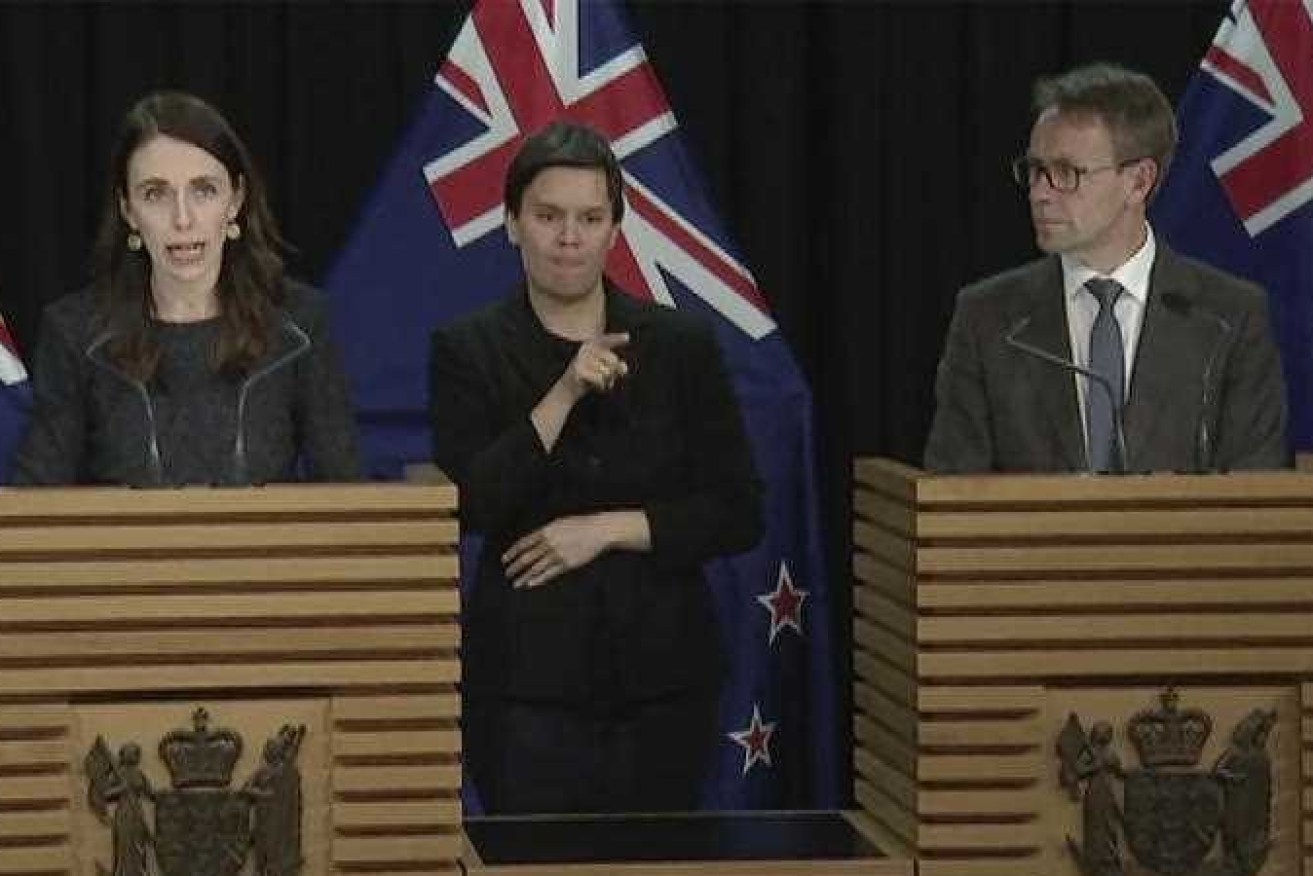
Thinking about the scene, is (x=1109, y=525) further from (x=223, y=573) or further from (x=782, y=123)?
(x=782, y=123)

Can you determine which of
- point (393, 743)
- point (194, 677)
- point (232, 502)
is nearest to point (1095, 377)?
point (393, 743)

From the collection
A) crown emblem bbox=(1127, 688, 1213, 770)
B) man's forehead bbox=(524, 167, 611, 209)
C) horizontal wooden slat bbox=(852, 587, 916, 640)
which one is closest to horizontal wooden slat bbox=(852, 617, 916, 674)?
horizontal wooden slat bbox=(852, 587, 916, 640)

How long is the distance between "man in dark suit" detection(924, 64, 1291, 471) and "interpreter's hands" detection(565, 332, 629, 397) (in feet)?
1.75

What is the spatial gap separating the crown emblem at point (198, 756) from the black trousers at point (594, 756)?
102 centimetres

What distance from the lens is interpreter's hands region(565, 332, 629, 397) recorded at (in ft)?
16.1

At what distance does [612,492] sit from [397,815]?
1.11 metres

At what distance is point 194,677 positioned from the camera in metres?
4.21

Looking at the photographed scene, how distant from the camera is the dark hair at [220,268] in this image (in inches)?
181

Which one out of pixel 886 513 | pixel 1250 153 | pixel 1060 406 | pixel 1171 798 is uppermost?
pixel 1250 153

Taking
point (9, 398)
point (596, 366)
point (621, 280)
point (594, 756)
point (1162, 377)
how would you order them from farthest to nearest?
point (621, 280) < point (9, 398) < point (594, 756) < point (596, 366) < point (1162, 377)

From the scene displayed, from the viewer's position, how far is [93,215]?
6.66 meters

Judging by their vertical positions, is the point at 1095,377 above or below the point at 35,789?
above

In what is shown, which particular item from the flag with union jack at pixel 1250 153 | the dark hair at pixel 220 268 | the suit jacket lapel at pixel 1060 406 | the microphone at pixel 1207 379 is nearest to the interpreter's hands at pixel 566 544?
the dark hair at pixel 220 268

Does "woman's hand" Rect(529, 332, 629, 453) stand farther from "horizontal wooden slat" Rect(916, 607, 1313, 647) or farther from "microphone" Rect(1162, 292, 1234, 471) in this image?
"microphone" Rect(1162, 292, 1234, 471)
